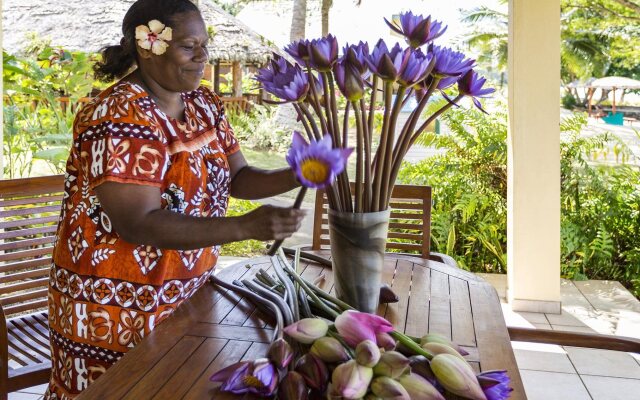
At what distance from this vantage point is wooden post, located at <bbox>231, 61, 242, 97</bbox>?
1262cm

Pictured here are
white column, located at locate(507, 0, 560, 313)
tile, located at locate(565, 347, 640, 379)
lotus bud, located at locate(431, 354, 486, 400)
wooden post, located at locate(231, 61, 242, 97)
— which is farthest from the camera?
wooden post, located at locate(231, 61, 242, 97)

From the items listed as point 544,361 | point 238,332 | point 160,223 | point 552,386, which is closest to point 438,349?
point 238,332

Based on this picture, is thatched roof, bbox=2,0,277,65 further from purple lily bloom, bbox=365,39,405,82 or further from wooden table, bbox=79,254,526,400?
purple lily bloom, bbox=365,39,405,82

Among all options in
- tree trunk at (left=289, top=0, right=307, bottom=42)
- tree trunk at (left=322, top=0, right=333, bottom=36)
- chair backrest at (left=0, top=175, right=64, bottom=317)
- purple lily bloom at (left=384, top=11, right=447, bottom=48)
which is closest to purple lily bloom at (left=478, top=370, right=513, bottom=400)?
purple lily bloom at (left=384, top=11, right=447, bottom=48)

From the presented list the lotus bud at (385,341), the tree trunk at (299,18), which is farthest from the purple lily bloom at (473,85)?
the tree trunk at (299,18)

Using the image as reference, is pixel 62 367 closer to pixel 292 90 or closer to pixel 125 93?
pixel 125 93

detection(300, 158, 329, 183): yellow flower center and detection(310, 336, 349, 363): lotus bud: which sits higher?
detection(300, 158, 329, 183): yellow flower center

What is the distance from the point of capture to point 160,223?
4.88ft

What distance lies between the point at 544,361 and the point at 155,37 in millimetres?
2797

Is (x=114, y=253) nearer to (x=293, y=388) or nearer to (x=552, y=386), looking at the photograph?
(x=293, y=388)

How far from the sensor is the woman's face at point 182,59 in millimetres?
1710

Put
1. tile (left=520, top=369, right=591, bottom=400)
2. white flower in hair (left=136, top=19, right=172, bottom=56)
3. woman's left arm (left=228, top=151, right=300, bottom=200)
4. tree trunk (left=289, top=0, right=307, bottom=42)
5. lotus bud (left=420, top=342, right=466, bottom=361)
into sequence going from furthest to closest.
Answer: tree trunk (left=289, top=0, right=307, bottom=42) < tile (left=520, top=369, right=591, bottom=400) < woman's left arm (left=228, top=151, right=300, bottom=200) < white flower in hair (left=136, top=19, right=172, bottom=56) < lotus bud (left=420, top=342, right=466, bottom=361)

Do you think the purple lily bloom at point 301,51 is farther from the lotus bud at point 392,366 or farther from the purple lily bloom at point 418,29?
the lotus bud at point 392,366

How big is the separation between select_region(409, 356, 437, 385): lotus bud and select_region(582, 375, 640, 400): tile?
2.43m
